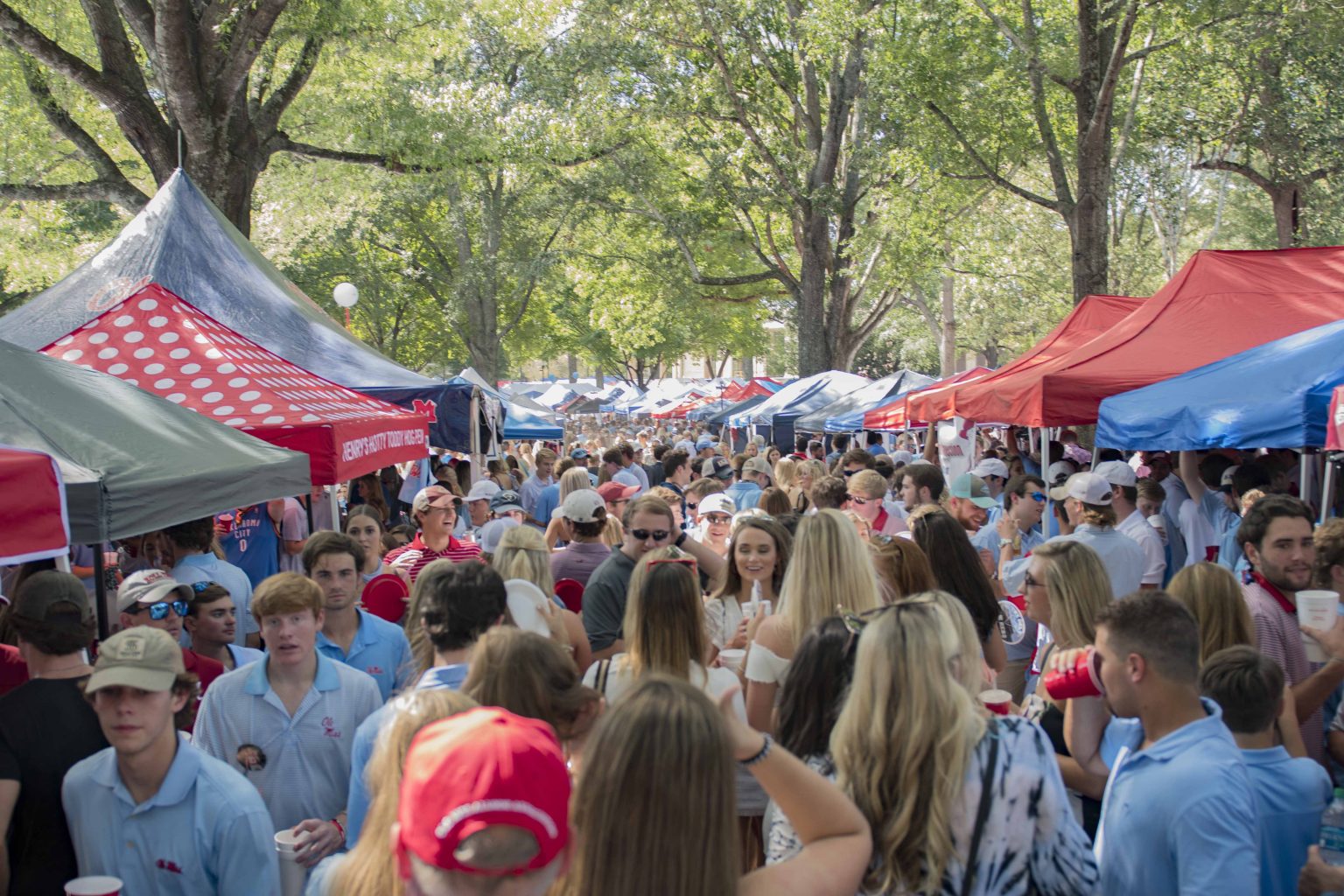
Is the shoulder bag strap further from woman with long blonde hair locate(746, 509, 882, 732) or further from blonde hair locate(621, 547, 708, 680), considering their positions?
woman with long blonde hair locate(746, 509, 882, 732)

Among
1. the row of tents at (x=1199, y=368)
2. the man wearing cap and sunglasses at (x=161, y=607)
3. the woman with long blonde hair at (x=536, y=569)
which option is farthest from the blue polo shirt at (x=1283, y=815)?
the man wearing cap and sunglasses at (x=161, y=607)

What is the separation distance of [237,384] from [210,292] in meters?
2.42

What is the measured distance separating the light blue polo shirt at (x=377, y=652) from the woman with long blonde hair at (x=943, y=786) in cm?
264

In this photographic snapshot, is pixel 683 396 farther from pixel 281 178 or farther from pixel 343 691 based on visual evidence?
pixel 343 691

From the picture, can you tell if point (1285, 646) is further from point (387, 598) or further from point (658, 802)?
point (387, 598)

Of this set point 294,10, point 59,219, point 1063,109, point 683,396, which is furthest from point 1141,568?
point 683,396

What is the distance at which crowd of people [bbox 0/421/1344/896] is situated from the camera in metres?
2.02

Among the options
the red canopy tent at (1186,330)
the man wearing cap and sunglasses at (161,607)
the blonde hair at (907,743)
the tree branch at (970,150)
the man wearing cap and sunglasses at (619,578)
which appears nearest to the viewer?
the blonde hair at (907,743)

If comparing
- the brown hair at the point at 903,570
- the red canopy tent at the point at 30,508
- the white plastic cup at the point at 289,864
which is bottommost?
the white plastic cup at the point at 289,864

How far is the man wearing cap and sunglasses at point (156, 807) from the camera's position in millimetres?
3133

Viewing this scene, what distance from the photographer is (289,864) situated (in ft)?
11.4

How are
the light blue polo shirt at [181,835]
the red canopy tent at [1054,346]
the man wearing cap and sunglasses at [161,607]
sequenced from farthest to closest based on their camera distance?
the red canopy tent at [1054,346] < the man wearing cap and sunglasses at [161,607] < the light blue polo shirt at [181,835]

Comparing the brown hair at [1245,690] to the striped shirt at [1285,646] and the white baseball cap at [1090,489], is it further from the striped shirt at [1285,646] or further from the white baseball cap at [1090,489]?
the white baseball cap at [1090,489]

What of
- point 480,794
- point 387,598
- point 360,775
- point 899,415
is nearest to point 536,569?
point 387,598
